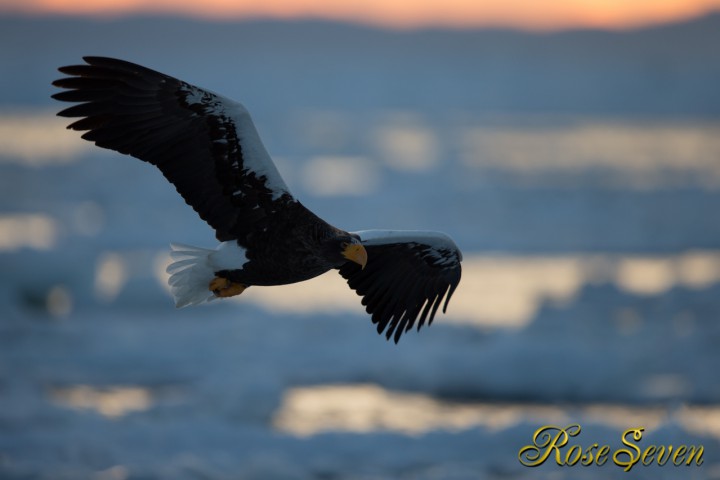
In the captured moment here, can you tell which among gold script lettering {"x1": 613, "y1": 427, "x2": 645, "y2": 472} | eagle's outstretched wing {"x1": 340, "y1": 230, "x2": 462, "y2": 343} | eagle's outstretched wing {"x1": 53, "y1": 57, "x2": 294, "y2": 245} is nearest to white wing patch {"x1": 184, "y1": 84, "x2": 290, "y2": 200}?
eagle's outstretched wing {"x1": 53, "y1": 57, "x2": 294, "y2": 245}

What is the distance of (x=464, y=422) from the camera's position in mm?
8828

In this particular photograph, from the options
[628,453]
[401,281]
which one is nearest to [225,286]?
[401,281]

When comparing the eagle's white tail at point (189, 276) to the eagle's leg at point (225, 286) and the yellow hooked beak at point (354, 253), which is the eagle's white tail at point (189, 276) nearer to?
the eagle's leg at point (225, 286)

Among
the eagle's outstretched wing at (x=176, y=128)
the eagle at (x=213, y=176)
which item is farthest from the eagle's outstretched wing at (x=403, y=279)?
the eagle's outstretched wing at (x=176, y=128)

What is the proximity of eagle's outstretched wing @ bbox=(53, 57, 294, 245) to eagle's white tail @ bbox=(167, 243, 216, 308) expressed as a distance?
0.40 m

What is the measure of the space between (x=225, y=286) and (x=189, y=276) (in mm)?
209

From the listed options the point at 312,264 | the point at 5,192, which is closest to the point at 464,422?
the point at 312,264

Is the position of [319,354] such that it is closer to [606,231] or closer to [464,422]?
[464,422]

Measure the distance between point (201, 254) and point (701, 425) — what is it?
4.23m

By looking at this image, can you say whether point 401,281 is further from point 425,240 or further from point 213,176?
point 213,176

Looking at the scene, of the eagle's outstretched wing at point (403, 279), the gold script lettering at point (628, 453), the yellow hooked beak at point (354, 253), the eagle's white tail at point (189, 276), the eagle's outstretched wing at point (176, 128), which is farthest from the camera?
the gold script lettering at point (628, 453)

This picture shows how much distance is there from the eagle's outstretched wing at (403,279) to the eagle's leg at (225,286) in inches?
32.5

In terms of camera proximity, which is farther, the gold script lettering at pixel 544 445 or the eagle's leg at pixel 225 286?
the gold script lettering at pixel 544 445

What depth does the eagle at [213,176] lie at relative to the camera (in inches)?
225
